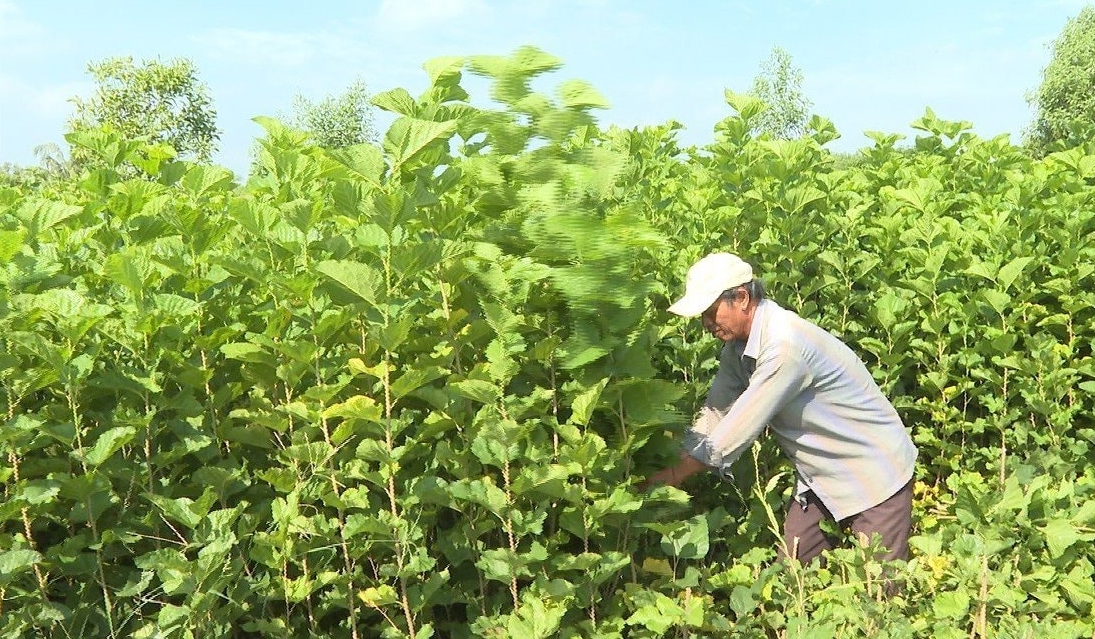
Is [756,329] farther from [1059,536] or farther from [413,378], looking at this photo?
[413,378]

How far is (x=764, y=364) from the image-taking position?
11.8 feet

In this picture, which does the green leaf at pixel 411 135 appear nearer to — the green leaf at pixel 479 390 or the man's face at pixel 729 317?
the green leaf at pixel 479 390

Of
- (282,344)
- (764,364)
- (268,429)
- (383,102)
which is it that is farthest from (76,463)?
(764,364)

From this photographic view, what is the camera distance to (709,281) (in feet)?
11.5

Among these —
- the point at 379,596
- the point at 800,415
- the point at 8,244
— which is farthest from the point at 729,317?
the point at 8,244

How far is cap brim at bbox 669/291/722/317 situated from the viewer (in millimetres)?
3465

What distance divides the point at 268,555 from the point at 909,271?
12.4 ft

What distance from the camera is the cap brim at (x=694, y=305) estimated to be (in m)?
3.46

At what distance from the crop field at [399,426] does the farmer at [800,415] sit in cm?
19

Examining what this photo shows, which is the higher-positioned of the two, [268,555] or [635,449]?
[635,449]

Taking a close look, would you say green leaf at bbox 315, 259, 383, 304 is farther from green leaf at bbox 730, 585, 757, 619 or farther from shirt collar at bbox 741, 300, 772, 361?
green leaf at bbox 730, 585, 757, 619

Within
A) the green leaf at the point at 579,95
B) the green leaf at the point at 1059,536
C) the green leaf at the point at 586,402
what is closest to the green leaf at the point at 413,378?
the green leaf at the point at 586,402

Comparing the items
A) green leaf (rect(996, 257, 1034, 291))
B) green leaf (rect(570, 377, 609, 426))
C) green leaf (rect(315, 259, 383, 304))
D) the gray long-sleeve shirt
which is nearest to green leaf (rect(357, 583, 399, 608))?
green leaf (rect(570, 377, 609, 426))

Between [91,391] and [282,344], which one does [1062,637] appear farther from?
[91,391]
